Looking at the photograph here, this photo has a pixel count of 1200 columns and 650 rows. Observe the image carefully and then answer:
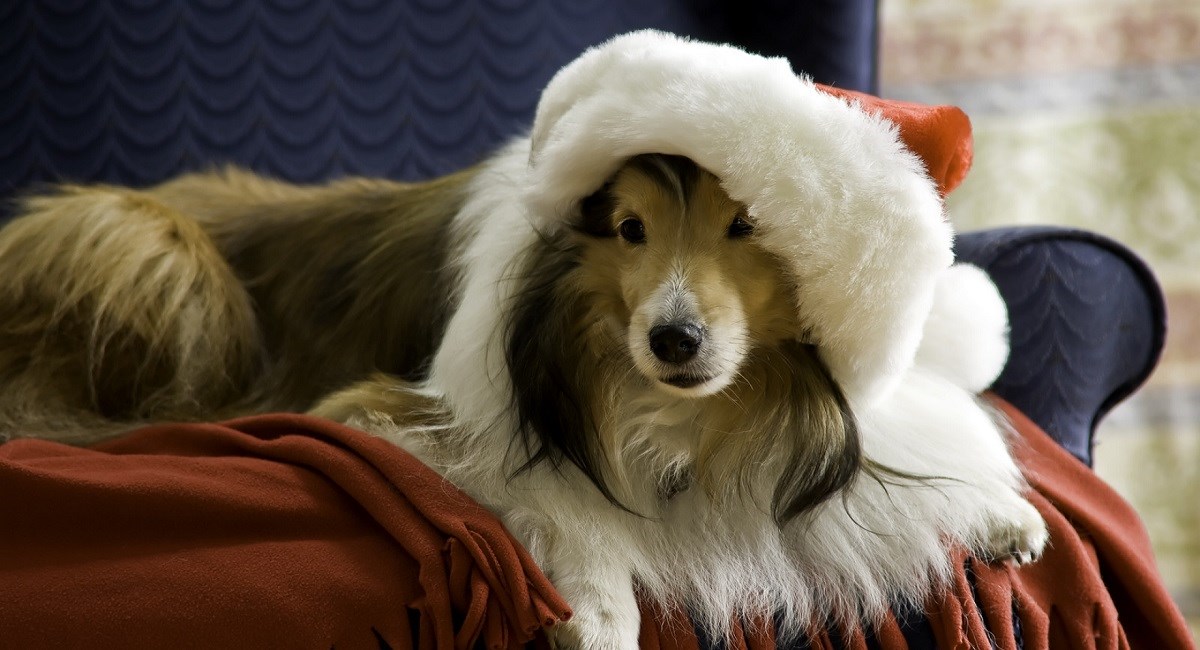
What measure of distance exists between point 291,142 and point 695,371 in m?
1.46

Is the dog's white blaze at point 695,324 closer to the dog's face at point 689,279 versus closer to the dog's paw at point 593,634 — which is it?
the dog's face at point 689,279

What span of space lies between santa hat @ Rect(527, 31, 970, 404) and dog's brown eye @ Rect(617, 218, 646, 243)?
79 millimetres

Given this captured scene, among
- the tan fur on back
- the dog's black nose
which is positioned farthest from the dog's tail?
the dog's black nose

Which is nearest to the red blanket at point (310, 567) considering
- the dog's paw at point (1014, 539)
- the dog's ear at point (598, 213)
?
the dog's paw at point (1014, 539)

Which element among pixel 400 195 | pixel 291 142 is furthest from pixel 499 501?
pixel 291 142

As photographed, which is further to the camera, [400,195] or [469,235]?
[400,195]

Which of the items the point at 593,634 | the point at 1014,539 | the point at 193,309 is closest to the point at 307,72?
the point at 193,309

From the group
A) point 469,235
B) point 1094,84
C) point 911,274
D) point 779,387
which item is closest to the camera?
point 911,274

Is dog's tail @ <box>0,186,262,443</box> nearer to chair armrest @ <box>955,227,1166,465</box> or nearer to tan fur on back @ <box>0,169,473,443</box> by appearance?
tan fur on back @ <box>0,169,473,443</box>

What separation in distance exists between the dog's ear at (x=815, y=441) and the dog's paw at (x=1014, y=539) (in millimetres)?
191

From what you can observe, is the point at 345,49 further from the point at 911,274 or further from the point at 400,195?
the point at 911,274

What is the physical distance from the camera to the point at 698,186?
131 centimetres

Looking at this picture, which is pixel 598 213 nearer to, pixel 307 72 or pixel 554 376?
pixel 554 376

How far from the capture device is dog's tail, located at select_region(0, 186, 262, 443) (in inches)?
69.2
